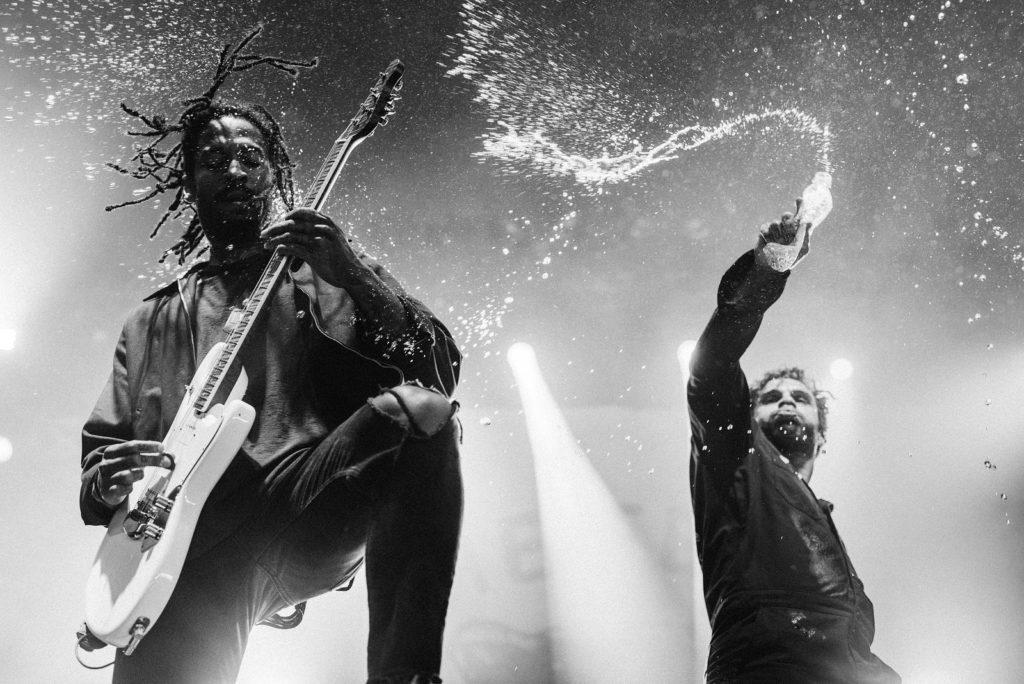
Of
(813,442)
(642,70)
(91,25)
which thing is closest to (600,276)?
(642,70)

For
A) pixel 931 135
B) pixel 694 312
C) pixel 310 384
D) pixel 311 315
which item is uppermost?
pixel 931 135

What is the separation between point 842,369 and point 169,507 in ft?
8.85

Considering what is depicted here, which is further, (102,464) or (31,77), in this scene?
(31,77)

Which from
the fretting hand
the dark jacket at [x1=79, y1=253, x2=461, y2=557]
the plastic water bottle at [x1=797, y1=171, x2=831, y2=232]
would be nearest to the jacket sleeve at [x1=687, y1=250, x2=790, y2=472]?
the plastic water bottle at [x1=797, y1=171, x2=831, y2=232]

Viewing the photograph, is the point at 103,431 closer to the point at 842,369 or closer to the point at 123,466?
the point at 123,466

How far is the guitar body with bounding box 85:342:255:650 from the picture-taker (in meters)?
1.36

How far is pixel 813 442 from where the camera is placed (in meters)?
2.85

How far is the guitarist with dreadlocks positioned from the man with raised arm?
2.87 feet

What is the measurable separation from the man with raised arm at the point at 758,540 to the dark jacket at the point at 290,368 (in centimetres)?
87

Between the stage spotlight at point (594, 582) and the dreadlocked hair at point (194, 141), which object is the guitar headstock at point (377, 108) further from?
the stage spotlight at point (594, 582)

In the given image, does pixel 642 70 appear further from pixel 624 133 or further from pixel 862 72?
pixel 862 72

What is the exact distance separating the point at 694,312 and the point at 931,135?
3.55ft

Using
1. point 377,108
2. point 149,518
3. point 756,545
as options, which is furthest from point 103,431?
point 756,545

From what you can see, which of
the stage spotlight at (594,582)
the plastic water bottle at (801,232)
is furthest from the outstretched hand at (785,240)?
Answer: the stage spotlight at (594,582)
